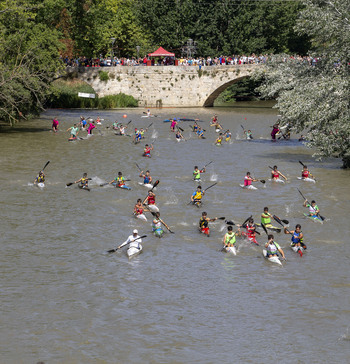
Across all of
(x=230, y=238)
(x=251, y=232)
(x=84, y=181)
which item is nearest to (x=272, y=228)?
(x=251, y=232)

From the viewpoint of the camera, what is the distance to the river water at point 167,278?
19.5m

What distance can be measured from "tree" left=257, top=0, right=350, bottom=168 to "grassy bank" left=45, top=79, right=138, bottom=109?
137ft

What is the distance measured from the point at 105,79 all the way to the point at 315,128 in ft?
151

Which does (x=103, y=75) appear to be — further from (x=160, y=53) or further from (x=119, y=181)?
(x=119, y=181)

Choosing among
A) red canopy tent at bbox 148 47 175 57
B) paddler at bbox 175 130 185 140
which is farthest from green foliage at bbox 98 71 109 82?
paddler at bbox 175 130 185 140

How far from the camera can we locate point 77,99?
83.4 m

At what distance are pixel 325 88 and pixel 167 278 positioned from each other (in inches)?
817

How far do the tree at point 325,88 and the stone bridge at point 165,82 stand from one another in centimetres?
4105

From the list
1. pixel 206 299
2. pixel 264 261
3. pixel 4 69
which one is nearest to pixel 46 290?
pixel 206 299

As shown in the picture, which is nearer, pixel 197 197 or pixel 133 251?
pixel 133 251

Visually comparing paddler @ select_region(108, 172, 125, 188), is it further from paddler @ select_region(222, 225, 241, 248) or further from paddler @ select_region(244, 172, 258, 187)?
paddler @ select_region(222, 225, 241, 248)

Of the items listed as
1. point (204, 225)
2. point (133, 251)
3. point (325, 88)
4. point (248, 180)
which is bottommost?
point (133, 251)

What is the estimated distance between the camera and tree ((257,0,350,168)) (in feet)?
132

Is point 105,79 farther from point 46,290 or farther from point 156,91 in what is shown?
point 46,290
